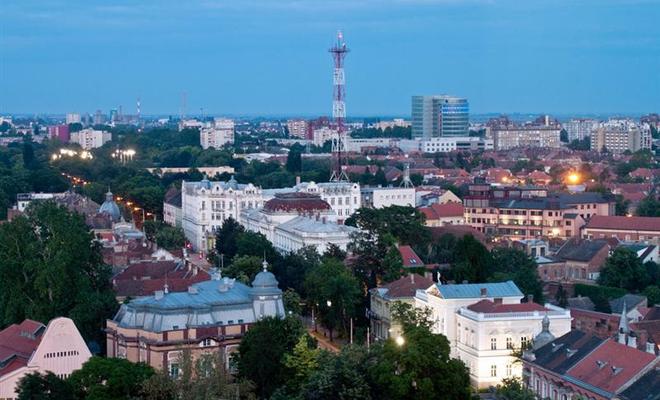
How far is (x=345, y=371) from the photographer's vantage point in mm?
29109

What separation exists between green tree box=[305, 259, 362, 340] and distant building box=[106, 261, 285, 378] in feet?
13.8

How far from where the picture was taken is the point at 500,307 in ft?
115

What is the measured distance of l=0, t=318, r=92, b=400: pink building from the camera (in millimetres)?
31234

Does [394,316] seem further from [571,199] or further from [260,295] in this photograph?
[571,199]

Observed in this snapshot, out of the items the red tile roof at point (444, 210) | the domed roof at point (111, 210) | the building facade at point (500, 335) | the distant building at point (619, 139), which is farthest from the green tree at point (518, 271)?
the distant building at point (619, 139)

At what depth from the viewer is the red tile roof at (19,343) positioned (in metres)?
32.1

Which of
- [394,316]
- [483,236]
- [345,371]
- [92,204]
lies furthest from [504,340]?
[92,204]

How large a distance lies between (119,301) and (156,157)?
296 feet

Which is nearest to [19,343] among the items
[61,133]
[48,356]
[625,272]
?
[48,356]

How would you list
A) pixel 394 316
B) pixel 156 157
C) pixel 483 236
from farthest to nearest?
1. pixel 156 157
2. pixel 483 236
3. pixel 394 316

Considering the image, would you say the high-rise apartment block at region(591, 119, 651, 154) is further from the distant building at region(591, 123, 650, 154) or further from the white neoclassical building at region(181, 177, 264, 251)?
the white neoclassical building at region(181, 177, 264, 251)

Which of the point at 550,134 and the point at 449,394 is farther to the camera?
the point at 550,134

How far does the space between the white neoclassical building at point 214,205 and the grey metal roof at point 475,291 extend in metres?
30.7

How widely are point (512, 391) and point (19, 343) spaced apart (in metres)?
13.9
